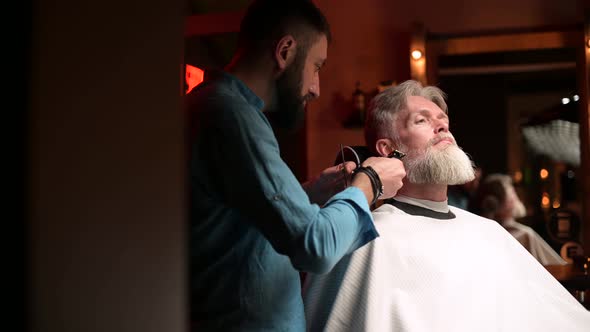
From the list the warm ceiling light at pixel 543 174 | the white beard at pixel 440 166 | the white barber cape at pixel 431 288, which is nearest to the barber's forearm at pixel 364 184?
the white barber cape at pixel 431 288

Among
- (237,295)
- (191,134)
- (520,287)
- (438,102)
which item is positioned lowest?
(520,287)

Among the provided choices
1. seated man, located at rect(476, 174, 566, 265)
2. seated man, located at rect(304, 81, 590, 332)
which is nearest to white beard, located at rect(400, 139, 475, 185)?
seated man, located at rect(304, 81, 590, 332)

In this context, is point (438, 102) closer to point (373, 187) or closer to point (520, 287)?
point (520, 287)

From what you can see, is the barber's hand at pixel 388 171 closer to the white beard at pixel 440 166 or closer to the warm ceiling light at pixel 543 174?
the white beard at pixel 440 166

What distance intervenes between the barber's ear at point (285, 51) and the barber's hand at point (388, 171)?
31 cm

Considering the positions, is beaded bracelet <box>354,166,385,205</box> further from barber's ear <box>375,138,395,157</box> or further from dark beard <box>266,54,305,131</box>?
barber's ear <box>375,138,395,157</box>

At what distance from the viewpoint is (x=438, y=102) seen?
2.17m

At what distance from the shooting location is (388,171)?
1315mm

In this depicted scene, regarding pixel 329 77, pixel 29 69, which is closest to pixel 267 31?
pixel 29 69

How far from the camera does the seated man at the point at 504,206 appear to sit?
3.04 meters

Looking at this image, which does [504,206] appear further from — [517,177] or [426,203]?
[426,203]

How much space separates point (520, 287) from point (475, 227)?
28 centimetres

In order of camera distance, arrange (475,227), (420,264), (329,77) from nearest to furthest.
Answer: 1. (420,264)
2. (475,227)
3. (329,77)

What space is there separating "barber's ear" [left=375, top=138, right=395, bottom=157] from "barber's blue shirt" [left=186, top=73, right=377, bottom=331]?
0.87 meters
